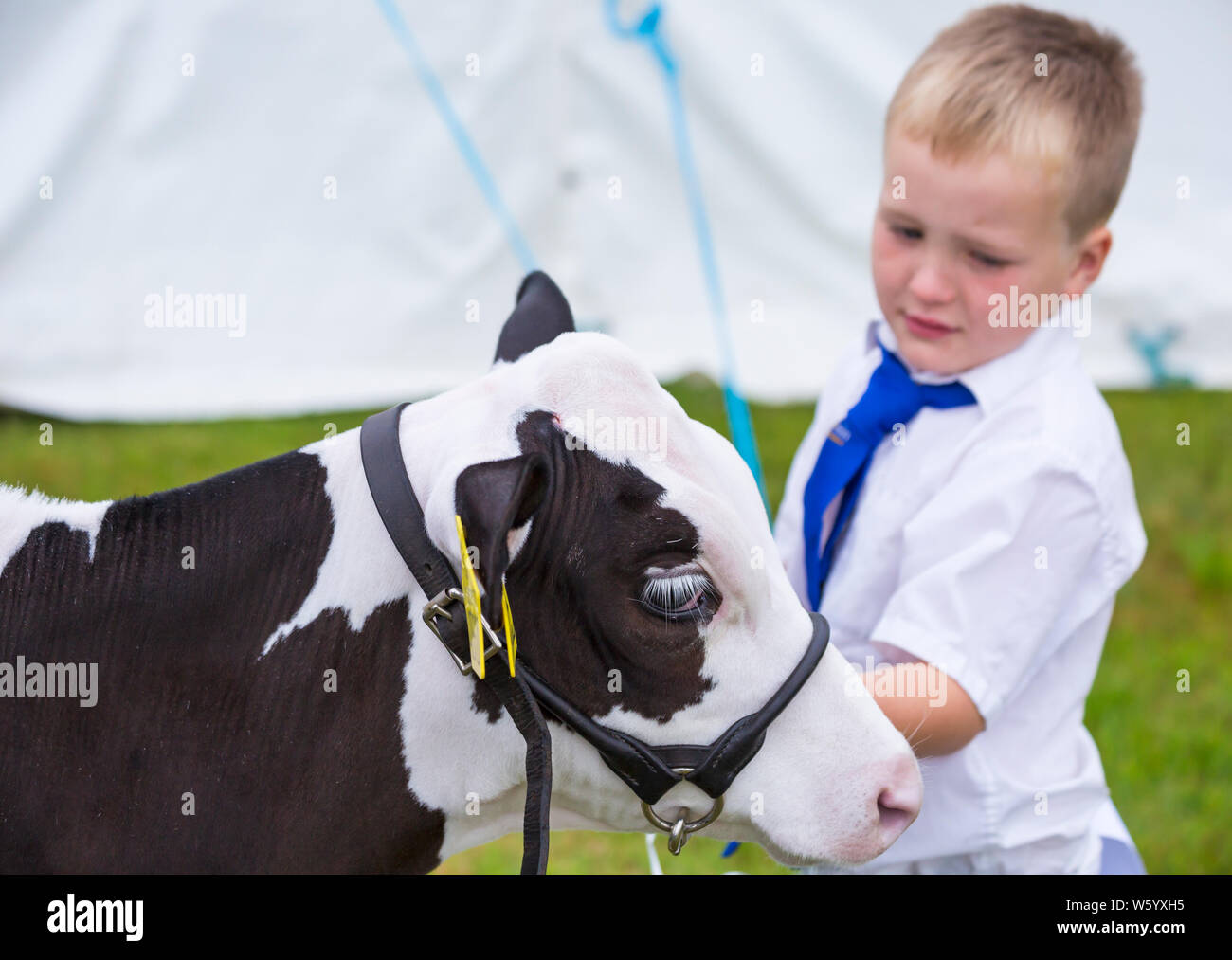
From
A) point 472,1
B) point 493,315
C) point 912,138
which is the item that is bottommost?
point 912,138

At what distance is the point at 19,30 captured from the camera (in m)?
6.21

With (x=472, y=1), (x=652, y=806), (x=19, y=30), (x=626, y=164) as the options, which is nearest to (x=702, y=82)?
(x=626, y=164)

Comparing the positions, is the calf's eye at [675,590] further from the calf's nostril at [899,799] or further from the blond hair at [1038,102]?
the blond hair at [1038,102]

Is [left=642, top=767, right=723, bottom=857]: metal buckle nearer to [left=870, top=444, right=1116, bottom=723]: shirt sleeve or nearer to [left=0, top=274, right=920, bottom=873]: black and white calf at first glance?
A: [left=0, top=274, right=920, bottom=873]: black and white calf

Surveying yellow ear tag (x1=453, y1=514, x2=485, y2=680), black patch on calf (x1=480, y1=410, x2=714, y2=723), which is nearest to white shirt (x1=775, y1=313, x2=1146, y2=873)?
black patch on calf (x1=480, y1=410, x2=714, y2=723)

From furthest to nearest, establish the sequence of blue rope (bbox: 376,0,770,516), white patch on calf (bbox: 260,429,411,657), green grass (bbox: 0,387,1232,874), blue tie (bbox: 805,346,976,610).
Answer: blue rope (bbox: 376,0,770,516) → green grass (bbox: 0,387,1232,874) → blue tie (bbox: 805,346,976,610) → white patch on calf (bbox: 260,429,411,657)

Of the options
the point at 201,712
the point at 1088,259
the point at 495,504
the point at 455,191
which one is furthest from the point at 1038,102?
the point at 455,191

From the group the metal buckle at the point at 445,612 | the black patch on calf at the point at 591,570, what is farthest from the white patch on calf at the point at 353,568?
the black patch on calf at the point at 591,570

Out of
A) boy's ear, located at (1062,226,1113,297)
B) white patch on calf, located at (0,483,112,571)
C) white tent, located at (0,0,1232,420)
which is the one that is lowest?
white patch on calf, located at (0,483,112,571)

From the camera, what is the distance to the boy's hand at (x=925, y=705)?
228 cm

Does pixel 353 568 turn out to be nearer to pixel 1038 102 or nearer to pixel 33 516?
pixel 33 516

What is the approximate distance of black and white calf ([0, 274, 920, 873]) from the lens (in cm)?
191
